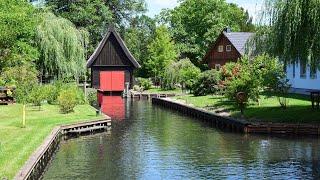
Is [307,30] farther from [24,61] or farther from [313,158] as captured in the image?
[24,61]

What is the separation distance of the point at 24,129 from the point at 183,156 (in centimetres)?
756

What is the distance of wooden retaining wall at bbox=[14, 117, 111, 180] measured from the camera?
1616 centimetres

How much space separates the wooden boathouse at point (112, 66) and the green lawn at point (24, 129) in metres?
27.1

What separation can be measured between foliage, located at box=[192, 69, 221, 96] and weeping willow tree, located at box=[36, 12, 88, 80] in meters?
11.1

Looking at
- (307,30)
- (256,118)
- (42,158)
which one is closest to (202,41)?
(256,118)

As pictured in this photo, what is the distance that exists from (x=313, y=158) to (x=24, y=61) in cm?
2355

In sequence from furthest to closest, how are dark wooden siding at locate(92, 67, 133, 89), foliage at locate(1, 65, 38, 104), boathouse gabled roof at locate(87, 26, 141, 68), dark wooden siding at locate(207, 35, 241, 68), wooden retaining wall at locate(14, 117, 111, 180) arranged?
dark wooden siding at locate(92, 67, 133, 89) < boathouse gabled roof at locate(87, 26, 141, 68) < dark wooden siding at locate(207, 35, 241, 68) < foliage at locate(1, 65, 38, 104) < wooden retaining wall at locate(14, 117, 111, 180)

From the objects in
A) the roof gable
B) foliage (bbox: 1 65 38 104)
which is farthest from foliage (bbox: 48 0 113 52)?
foliage (bbox: 1 65 38 104)

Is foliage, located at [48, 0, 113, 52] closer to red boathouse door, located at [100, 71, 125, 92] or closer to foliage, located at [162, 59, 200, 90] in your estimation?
red boathouse door, located at [100, 71, 125, 92]

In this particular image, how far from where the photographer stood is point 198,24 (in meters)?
77.1

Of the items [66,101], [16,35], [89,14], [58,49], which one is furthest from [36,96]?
[89,14]

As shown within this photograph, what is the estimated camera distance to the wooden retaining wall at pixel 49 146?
16159 millimetres

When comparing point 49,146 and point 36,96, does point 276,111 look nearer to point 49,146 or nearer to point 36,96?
point 49,146

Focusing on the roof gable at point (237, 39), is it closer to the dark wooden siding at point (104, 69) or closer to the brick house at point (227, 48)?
the brick house at point (227, 48)
